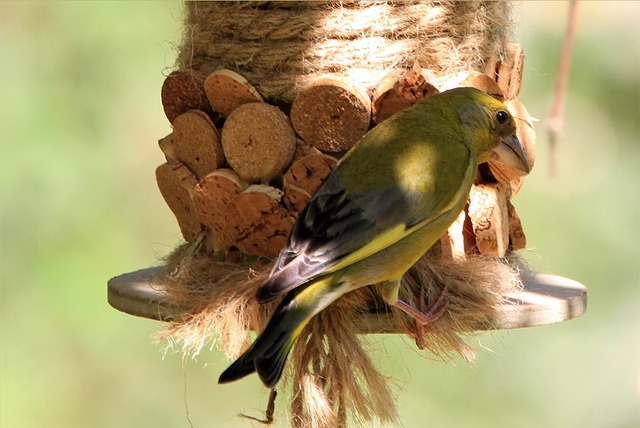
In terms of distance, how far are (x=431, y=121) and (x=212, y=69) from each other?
0.69 m

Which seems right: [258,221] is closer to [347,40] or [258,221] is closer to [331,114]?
[331,114]

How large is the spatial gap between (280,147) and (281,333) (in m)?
0.58

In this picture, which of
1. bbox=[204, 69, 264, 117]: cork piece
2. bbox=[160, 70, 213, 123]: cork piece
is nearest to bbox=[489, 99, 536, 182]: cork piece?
bbox=[204, 69, 264, 117]: cork piece

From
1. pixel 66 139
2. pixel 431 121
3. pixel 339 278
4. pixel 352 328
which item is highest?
pixel 431 121

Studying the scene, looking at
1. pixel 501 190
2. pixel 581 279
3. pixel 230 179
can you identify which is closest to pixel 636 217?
pixel 581 279

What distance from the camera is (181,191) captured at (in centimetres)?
282

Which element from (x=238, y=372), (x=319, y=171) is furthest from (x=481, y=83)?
(x=238, y=372)

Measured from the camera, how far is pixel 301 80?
2623 millimetres

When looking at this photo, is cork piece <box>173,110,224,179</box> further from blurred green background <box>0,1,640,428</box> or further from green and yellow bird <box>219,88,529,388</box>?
blurred green background <box>0,1,640,428</box>

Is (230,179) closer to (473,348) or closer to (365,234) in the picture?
(365,234)

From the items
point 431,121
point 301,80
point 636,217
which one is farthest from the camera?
point 636,217

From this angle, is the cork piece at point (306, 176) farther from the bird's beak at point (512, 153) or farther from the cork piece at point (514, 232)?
the cork piece at point (514, 232)

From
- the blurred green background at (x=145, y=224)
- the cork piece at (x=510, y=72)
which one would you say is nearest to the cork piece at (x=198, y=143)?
the cork piece at (x=510, y=72)

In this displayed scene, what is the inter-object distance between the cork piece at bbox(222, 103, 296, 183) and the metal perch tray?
409mm
